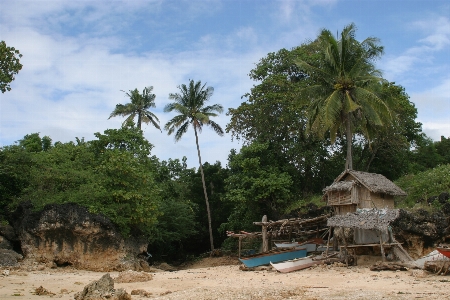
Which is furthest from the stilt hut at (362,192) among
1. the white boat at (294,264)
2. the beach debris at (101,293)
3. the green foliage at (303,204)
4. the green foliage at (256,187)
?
the beach debris at (101,293)

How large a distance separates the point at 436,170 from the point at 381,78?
662 cm

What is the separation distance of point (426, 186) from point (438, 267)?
10144mm

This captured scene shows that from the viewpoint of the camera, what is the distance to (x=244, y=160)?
31500 mm

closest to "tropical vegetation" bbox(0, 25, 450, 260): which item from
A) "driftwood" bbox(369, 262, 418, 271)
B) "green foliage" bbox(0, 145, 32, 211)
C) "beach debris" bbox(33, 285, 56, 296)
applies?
"green foliage" bbox(0, 145, 32, 211)

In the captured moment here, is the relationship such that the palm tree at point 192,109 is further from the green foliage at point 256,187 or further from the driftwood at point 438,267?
the driftwood at point 438,267

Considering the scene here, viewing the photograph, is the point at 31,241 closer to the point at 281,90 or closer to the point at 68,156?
the point at 68,156

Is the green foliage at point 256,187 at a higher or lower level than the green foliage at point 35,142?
lower

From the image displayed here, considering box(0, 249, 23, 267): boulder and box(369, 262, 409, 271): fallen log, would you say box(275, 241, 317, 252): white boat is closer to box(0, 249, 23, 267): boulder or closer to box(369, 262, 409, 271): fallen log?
box(369, 262, 409, 271): fallen log

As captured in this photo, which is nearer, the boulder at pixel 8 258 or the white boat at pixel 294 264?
the boulder at pixel 8 258

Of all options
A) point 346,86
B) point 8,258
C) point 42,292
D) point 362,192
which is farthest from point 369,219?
point 8,258

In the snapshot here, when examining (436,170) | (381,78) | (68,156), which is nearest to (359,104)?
(381,78)

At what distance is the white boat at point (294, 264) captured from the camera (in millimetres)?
22172

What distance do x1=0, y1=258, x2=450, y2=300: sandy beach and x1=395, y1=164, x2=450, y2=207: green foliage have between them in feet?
18.6

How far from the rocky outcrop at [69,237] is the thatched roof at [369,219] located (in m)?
12.0
